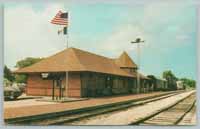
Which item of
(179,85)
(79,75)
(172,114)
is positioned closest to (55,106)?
(79,75)

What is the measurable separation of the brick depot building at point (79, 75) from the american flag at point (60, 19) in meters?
0.28

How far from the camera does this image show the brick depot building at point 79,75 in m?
4.57

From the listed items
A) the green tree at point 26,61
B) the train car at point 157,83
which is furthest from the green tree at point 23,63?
the train car at point 157,83

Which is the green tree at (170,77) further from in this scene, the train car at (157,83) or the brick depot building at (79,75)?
the brick depot building at (79,75)

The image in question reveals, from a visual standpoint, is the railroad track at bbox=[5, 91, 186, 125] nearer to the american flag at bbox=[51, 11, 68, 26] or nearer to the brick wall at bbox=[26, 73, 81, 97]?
the brick wall at bbox=[26, 73, 81, 97]

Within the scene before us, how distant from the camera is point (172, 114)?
4516 mm

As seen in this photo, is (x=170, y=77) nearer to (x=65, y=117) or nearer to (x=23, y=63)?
(x=65, y=117)

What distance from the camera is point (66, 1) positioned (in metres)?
4.51

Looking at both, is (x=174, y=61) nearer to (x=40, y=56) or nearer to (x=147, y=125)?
(x=147, y=125)

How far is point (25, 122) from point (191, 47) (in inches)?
72.5

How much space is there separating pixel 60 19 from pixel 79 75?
2.02 ft

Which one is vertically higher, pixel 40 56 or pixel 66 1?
pixel 66 1

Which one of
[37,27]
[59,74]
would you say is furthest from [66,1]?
[59,74]

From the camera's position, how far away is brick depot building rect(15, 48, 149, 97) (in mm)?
4570
